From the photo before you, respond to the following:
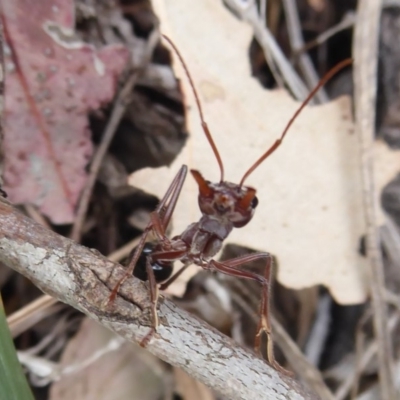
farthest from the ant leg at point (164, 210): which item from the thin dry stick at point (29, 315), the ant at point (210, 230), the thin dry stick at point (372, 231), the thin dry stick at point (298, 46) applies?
the thin dry stick at point (298, 46)

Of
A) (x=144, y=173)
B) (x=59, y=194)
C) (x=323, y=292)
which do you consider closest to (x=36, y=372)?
(x=59, y=194)

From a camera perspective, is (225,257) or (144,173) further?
(225,257)

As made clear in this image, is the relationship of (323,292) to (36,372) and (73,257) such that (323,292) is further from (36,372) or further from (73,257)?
(73,257)

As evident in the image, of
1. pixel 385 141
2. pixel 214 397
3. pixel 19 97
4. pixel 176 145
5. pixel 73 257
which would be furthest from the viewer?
pixel 385 141

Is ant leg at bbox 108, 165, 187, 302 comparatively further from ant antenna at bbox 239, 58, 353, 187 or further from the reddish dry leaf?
the reddish dry leaf

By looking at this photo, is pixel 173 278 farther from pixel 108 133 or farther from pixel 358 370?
pixel 358 370

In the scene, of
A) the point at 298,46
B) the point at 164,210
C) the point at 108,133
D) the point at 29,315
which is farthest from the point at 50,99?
the point at 298,46
